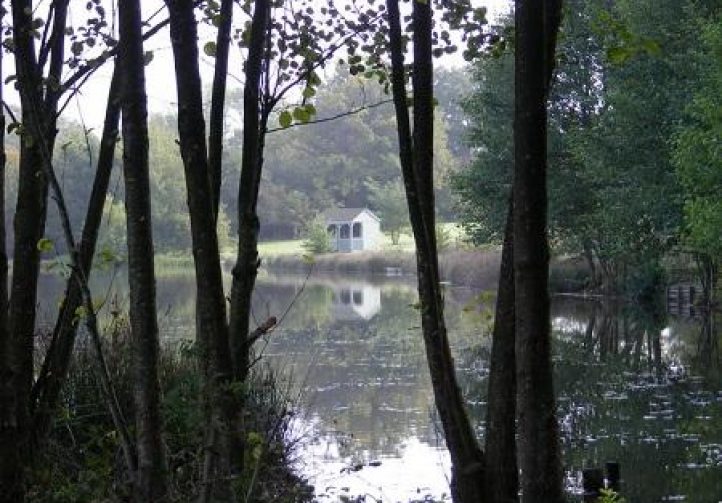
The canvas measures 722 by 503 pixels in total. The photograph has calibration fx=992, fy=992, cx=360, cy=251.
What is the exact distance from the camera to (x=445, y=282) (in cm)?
3359

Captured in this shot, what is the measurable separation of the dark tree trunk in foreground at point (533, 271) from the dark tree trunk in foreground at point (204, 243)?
32.2 inches

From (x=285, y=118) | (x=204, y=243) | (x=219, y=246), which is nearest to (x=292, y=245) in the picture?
(x=219, y=246)

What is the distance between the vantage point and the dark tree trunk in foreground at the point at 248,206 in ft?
12.7

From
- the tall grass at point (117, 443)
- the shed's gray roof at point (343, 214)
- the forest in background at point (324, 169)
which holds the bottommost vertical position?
the tall grass at point (117, 443)

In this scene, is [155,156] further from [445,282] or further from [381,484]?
[381,484]

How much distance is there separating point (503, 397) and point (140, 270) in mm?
1535

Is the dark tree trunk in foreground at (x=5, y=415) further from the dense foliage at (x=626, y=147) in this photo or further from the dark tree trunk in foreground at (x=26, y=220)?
the dense foliage at (x=626, y=147)

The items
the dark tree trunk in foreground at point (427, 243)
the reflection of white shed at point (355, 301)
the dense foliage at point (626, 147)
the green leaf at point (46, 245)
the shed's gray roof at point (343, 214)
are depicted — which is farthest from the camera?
the shed's gray roof at point (343, 214)

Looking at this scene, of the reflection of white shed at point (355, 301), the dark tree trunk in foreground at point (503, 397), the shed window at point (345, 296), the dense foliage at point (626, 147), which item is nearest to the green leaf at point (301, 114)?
the dark tree trunk in foreground at point (503, 397)

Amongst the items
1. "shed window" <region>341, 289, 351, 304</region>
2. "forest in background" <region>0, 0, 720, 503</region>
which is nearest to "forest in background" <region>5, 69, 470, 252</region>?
"shed window" <region>341, 289, 351, 304</region>

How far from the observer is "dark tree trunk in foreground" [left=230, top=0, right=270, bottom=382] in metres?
3.87

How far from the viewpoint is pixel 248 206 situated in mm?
4133

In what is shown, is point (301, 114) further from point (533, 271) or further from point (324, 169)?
point (324, 169)

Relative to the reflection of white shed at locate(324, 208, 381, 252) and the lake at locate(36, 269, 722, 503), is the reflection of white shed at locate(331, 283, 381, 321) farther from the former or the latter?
the reflection of white shed at locate(324, 208, 381, 252)
